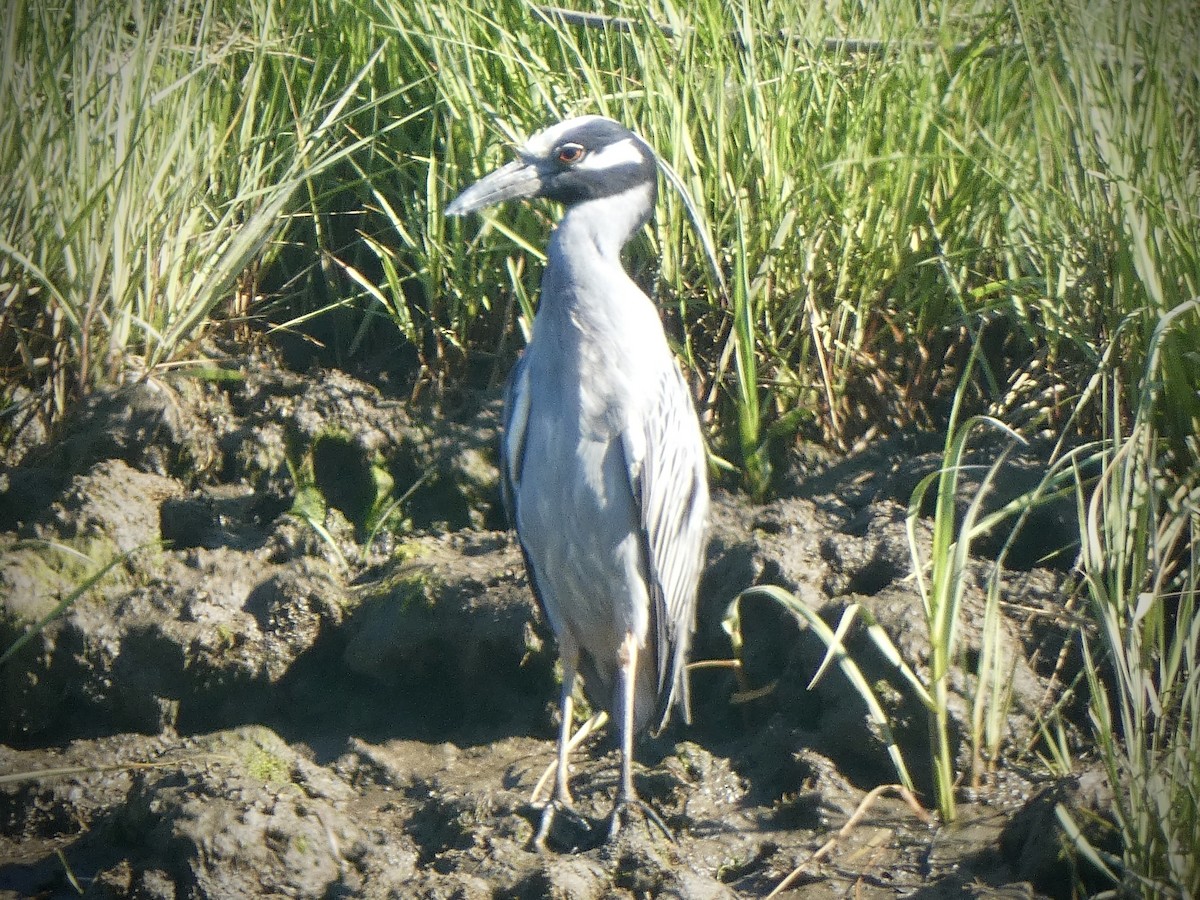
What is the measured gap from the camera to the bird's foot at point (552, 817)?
2.72m

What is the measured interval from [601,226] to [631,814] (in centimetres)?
148

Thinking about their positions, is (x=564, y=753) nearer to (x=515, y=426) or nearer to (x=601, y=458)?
(x=601, y=458)

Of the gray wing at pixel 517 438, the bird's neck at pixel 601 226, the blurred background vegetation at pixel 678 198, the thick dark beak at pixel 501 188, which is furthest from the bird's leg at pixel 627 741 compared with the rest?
the thick dark beak at pixel 501 188

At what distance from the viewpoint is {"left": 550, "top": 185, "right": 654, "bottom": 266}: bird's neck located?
3143 millimetres

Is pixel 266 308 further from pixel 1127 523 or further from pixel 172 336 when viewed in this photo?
pixel 1127 523

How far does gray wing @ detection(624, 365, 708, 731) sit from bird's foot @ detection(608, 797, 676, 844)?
0.29 meters

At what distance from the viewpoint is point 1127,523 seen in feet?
8.48

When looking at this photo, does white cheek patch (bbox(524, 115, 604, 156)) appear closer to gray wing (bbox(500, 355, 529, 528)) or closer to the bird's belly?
gray wing (bbox(500, 355, 529, 528))

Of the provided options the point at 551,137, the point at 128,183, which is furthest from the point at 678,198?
the point at 128,183

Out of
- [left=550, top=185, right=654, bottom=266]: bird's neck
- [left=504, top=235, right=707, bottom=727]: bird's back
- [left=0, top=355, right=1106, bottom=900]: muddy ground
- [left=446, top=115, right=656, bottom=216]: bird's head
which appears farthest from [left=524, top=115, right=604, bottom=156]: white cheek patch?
[left=0, top=355, right=1106, bottom=900]: muddy ground

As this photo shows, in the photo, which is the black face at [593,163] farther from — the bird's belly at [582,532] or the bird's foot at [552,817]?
the bird's foot at [552,817]

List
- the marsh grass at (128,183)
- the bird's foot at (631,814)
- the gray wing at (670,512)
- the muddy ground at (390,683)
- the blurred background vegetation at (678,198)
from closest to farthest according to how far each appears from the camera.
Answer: the muddy ground at (390,683) < the bird's foot at (631,814) < the gray wing at (670,512) < the blurred background vegetation at (678,198) < the marsh grass at (128,183)

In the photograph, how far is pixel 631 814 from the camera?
273cm

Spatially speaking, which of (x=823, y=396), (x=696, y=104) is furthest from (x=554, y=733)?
(x=696, y=104)
